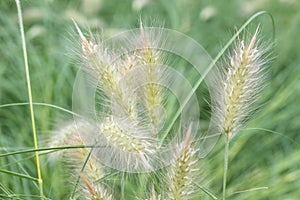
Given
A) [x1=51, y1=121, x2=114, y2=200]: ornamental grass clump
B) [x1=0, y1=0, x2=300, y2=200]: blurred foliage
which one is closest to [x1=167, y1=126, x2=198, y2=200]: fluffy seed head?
[x1=51, y1=121, x2=114, y2=200]: ornamental grass clump

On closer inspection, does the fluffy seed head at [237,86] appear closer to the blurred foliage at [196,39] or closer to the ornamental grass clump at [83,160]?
the ornamental grass clump at [83,160]

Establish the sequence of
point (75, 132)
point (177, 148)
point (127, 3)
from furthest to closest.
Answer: point (127, 3), point (75, 132), point (177, 148)

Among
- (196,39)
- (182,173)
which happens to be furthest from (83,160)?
(196,39)

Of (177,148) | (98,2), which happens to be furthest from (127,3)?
(177,148)

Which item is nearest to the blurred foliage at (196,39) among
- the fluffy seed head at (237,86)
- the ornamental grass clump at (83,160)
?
the ornamental grass clump at (83,160)

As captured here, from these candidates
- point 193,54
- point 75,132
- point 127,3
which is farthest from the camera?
point 127,3

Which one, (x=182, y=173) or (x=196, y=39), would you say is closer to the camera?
(x=182, y=173)

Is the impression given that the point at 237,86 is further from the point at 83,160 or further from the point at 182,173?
the point at 83,160

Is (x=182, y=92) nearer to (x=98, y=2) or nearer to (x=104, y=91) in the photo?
(x=98, y=2)
